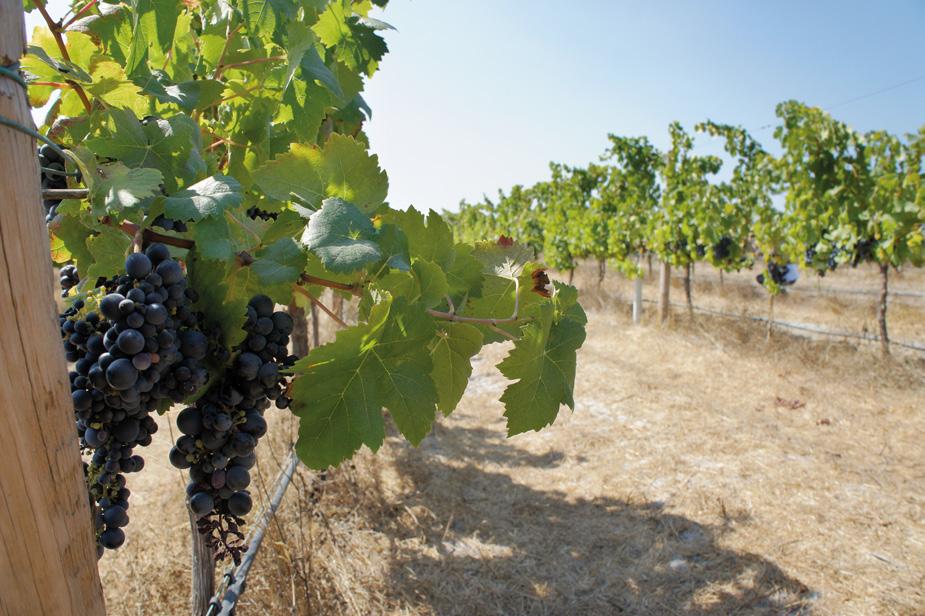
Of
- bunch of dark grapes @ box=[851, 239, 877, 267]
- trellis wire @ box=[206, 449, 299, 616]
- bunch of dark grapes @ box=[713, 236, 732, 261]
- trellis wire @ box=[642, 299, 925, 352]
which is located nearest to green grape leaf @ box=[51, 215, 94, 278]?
trellis wire @ box=[206, 449, 299, 616]

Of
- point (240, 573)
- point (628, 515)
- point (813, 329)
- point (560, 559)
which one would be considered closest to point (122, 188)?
point (240, 573)

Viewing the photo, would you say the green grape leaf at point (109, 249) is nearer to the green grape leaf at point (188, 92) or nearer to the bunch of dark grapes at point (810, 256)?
the green grape leaf at point (188, 92)

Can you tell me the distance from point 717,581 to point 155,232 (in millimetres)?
3613

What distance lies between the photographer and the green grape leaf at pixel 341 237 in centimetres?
88

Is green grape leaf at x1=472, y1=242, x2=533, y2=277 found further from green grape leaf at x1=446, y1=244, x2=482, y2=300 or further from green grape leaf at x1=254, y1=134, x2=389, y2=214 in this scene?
green grape leaf at x1=254, y1=134, x2=389, y2=214

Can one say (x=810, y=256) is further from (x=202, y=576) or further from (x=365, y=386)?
(x=365, y=386)

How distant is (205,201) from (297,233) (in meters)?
0.18

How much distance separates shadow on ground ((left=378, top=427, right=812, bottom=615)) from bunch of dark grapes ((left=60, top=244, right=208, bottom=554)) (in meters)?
2.66

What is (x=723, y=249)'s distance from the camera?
1047 centimetres

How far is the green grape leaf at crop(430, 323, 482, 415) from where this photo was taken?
1159 millimetres

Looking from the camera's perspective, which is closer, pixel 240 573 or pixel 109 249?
pixel 109 249

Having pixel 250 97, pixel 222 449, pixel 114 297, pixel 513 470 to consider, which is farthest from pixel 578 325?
pixel 513 470

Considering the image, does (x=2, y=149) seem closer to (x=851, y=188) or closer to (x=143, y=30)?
(x=143, y=30)

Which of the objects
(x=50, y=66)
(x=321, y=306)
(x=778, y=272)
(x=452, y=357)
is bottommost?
(x=778, y=272)
